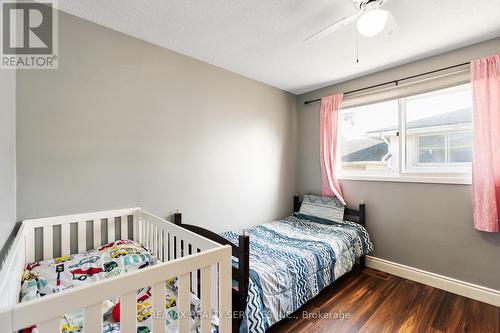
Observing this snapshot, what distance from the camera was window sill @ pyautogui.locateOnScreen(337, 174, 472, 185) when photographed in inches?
83.1

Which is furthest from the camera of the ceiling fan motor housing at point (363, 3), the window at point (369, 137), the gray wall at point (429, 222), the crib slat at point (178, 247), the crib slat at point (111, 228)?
the window at point (369, 137)

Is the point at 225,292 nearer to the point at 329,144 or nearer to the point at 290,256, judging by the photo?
the point at 290,256

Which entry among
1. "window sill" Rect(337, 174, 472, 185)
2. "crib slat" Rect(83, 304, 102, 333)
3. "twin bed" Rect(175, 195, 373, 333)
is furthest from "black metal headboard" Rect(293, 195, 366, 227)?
"crib slat" Rect(83, 304, 102, 333)

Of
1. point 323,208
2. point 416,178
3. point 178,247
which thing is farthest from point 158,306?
point 416,178

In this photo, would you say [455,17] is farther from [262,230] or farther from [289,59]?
[262,230]

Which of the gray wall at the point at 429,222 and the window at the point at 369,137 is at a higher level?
the window at the point at 369,137

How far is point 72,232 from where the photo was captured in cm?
167

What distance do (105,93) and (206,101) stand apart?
0.92 metres

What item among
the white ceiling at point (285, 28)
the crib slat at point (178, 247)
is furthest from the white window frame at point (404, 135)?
the crib slat at point (178, 247)

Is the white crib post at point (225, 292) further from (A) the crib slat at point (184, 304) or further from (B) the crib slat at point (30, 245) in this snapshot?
(B) the crib slat at point (30, 245)

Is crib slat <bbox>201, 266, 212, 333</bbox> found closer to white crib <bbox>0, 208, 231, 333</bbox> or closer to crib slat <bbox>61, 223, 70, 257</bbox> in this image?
white crib <bbox>0, 208, 231, 333</bbox>

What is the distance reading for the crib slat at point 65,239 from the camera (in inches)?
63.0

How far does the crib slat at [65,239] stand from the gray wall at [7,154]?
274mm

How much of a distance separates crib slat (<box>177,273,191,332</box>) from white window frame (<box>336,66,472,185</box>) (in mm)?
2456
